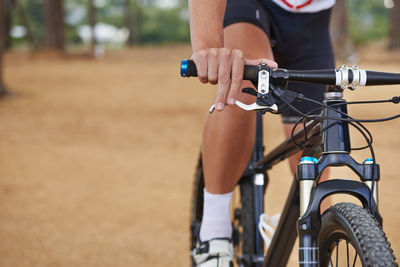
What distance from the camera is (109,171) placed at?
20.8 feet

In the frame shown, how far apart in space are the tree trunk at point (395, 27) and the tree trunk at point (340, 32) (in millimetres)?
3278

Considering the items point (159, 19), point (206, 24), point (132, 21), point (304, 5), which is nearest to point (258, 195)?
point (304, 5)

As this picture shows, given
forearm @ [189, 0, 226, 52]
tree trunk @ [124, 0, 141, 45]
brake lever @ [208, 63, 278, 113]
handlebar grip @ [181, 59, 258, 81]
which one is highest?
tree trunk @ [124, 0, 141, 45]

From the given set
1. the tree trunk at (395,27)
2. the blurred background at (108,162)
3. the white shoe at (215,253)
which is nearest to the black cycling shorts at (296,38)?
the blurred background at (108,162)

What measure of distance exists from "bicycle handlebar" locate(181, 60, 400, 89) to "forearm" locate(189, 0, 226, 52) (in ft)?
0.93

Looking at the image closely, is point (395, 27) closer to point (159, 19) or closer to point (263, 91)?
point (263, 91)

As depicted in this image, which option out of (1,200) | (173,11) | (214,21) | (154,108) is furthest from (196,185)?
(173,11)

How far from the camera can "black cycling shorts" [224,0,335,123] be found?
2213mm

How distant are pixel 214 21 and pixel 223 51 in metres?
0.32

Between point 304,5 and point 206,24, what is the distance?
749 millimetres

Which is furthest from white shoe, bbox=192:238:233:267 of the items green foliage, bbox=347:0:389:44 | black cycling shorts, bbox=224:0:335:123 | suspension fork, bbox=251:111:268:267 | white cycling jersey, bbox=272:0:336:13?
green foliage, bbox=347:0:389:44

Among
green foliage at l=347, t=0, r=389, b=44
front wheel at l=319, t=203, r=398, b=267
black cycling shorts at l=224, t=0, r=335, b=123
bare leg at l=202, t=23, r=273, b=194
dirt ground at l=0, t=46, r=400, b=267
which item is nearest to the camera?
front wheel at l=319, t=203, r=398, b=267

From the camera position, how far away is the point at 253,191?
250cm

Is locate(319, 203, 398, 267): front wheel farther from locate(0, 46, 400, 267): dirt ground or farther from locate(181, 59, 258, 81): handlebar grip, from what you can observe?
locate(0, 46, 400, 267): dirt ground
